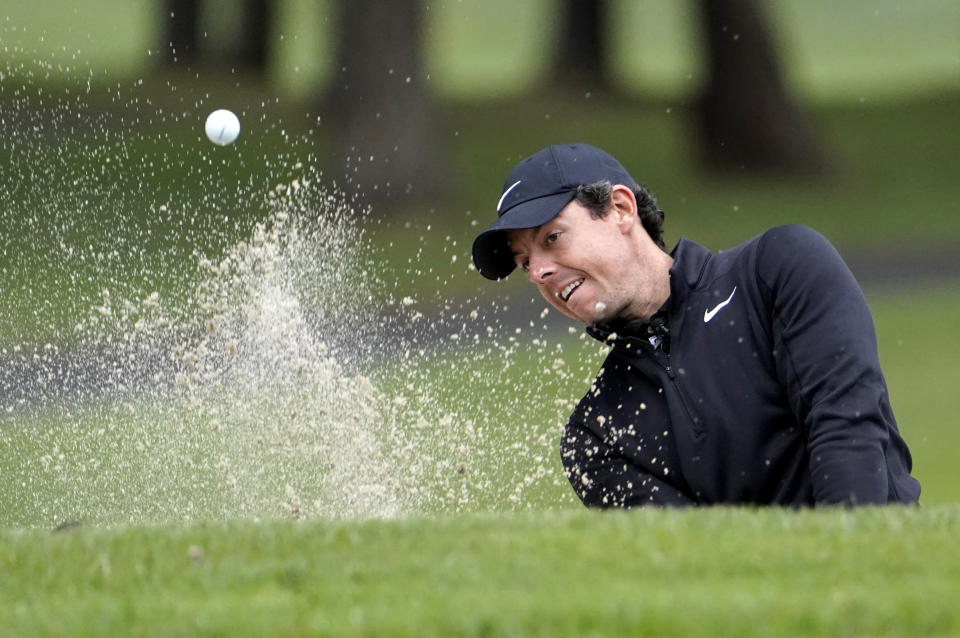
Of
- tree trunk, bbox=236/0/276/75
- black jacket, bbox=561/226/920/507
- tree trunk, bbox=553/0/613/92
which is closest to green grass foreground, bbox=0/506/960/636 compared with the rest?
black jacket, bbox=561/226/920/507

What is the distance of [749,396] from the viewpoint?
5.16 meters

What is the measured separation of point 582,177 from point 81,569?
2499 mm

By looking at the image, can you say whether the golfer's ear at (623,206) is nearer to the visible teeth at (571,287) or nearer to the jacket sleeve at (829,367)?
the visible teeth at (571,287)

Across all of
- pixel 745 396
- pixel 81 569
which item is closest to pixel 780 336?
pixel 745 396

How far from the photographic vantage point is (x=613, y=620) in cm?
325

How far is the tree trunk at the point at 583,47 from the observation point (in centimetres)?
3416

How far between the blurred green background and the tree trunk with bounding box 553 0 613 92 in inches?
5.5

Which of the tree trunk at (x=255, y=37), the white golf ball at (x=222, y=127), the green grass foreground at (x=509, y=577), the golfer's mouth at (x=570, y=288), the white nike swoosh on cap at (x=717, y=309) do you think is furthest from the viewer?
the tree trunk at (x=255, y=37)

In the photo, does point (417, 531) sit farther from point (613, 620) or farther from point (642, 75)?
point (642, 75)

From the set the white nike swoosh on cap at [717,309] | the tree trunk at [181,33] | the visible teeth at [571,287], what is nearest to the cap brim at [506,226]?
the visible teeth at [571,287]

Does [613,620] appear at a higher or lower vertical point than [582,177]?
lower

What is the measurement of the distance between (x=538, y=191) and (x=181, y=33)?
32.0m

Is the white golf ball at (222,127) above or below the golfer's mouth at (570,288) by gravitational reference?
above

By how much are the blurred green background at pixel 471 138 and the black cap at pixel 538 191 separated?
12595mm
